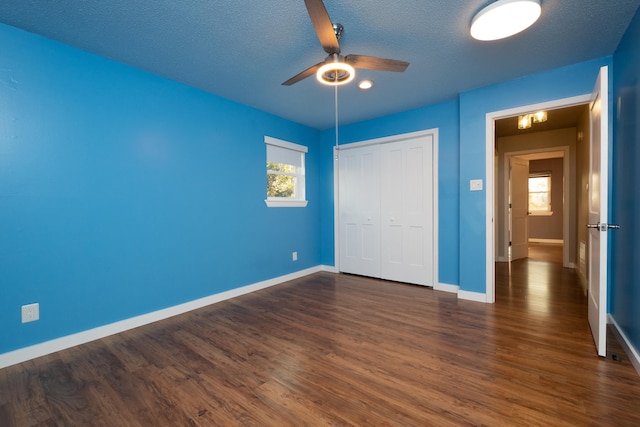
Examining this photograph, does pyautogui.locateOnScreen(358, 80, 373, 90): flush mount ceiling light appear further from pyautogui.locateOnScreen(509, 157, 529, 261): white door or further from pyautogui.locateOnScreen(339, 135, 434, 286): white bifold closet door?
pyautogui.locateOnScreen(509, 157, 529, 261): white door

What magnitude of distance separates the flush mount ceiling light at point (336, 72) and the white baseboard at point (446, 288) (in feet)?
9.72

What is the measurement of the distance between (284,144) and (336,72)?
224cm

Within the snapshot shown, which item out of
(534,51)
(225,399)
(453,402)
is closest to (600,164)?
(534,51)

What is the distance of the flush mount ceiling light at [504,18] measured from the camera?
71.2 inches

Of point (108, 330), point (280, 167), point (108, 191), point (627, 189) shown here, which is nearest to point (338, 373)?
point (108, 330)

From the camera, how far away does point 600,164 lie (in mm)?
1977

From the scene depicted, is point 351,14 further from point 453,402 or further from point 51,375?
point 51,375

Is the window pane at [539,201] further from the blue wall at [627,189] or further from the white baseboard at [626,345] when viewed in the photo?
the white baseboard at [626,345]

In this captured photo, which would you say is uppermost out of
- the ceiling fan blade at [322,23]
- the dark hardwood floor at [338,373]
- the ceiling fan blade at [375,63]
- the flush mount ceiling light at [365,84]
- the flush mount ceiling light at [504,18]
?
the flush mount ceiling light at [365,84]

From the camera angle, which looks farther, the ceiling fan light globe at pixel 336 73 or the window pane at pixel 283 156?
the window pane at pixel 283 156

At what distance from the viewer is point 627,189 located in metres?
2.17

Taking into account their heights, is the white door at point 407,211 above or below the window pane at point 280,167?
below

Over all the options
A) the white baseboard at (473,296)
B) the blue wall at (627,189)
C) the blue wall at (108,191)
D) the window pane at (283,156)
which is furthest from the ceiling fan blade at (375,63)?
the white baseboard at (473,296)

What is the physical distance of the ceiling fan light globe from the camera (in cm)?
198
